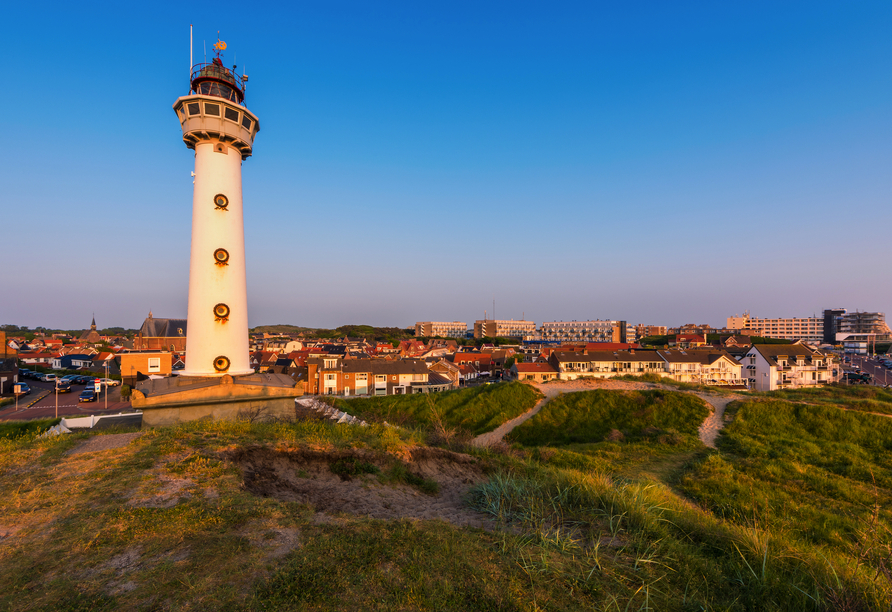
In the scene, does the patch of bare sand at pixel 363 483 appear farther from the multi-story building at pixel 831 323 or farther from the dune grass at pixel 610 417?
the multi-story building at pixel 831 323

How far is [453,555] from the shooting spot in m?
4.26

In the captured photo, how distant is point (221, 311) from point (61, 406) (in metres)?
31.3

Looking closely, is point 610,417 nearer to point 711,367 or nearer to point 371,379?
point 371,379

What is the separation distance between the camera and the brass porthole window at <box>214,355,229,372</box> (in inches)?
575

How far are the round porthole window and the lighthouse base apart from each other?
2460mm

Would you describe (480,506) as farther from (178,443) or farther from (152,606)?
(178,443)

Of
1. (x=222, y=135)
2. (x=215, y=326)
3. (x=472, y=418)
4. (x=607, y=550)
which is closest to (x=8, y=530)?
(x=607, y=550)

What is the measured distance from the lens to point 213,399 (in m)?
13.7

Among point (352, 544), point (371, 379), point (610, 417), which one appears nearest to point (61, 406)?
point (371, 379)

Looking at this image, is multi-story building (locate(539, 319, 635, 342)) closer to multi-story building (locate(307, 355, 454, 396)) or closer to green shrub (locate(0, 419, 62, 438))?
multi-story building (locate(307, 355, 454, 396))

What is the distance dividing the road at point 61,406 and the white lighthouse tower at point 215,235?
724 inches

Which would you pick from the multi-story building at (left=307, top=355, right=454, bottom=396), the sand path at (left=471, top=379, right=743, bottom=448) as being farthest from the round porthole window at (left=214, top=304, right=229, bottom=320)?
the multi-story building at (left=307, top=355, right=454, bottom=396)

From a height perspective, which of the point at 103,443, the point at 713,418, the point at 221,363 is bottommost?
the point at 713,418

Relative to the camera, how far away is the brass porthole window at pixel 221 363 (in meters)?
14.6
